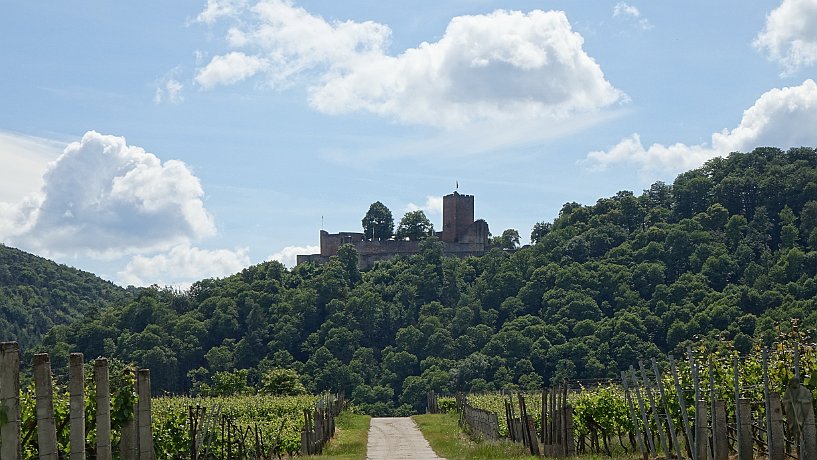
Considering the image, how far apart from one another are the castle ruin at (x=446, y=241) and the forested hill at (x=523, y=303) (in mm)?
10970

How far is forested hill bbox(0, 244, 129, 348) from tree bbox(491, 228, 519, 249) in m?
45.4

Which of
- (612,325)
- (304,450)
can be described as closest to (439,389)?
(612,325)

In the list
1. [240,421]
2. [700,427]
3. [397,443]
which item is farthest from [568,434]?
[397,443]

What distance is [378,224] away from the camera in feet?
441

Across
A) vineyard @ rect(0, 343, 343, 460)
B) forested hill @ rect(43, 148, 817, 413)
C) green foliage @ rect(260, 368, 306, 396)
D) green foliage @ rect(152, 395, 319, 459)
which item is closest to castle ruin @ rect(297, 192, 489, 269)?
forested hill @ rect(43, 148, 817, 413)

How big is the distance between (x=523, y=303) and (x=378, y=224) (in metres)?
41.0

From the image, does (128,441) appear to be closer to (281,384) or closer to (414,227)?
(281,384)

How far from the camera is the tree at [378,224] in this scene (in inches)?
5271

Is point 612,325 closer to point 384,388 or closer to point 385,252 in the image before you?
point 384,388

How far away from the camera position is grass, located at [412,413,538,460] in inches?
882

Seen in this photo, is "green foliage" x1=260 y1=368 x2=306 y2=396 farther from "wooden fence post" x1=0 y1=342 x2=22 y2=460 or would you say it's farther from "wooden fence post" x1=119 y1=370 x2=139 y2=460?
"wooden fence post" x1=0 y1=342 x2=22 y2=460

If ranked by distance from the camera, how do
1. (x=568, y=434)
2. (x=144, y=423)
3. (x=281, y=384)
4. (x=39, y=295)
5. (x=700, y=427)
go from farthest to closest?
(x=39, y=295) < (x=281, y=384) < (x=568, y=434) < (x=700, y=427) < (x=144, y=423)

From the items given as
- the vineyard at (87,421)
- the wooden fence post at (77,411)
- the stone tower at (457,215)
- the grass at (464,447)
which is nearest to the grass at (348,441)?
the grass at (464,447)

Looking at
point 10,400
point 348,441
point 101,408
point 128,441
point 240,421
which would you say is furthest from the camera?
point 348,441
